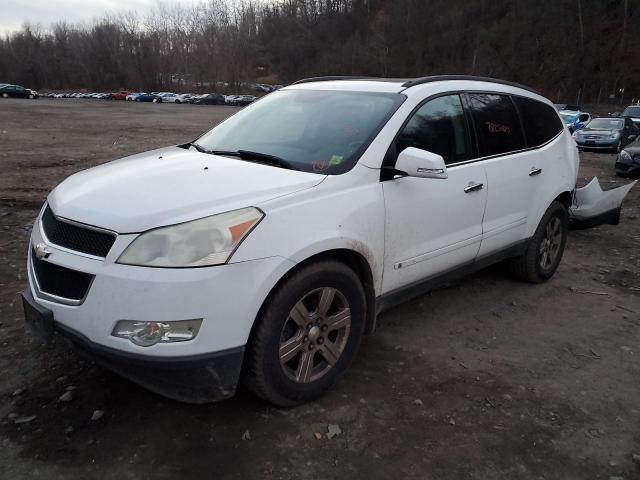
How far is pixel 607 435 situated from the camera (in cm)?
290

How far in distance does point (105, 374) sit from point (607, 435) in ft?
9.72

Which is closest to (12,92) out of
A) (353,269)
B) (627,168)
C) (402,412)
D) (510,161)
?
(627,168)

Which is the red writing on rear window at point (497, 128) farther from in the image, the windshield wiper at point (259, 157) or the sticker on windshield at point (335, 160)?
the windshield wiper at point (259, 157)

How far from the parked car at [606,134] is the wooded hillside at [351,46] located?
113 feet

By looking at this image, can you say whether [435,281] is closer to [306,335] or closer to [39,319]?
[306,335]

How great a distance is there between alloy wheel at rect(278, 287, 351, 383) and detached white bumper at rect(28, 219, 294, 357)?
0.33 meters

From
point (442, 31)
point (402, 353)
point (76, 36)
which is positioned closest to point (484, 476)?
point (402, 353)

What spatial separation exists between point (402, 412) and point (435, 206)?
4.47 ft

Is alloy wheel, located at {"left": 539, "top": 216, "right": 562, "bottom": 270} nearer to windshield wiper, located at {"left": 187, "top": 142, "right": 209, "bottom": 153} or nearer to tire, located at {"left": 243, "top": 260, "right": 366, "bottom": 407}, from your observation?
tire, located at {"left": 243, "top": 260, "right": 366, "bottom": 407}

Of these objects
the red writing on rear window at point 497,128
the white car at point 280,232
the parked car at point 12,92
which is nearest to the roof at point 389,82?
the white car at point 280,232

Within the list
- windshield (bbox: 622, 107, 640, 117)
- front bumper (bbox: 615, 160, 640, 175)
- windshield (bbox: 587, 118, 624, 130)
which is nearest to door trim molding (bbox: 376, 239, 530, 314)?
front bumper (bbox: 615, 160, 640, 175)

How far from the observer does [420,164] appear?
3.09 meters

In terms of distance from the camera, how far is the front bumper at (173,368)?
8.02ft

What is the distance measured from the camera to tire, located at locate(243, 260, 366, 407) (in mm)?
2691
